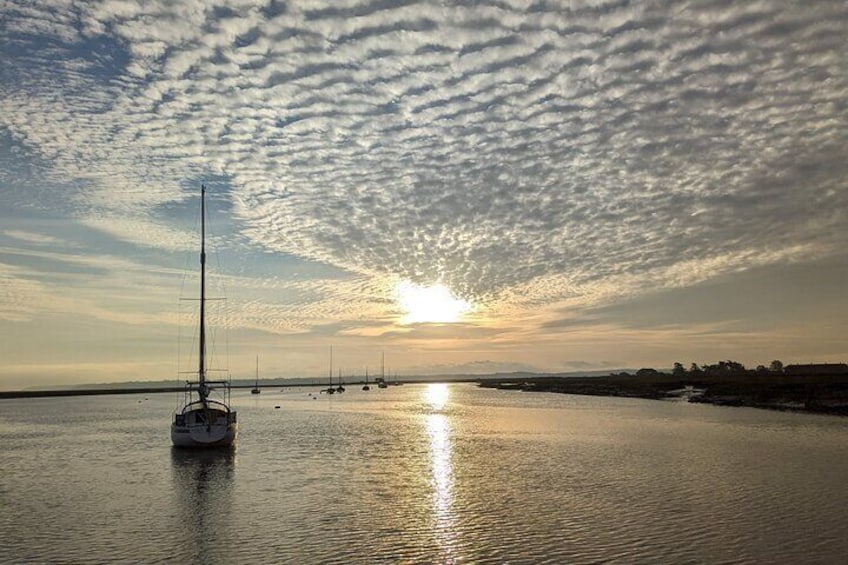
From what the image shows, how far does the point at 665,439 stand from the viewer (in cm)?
5281

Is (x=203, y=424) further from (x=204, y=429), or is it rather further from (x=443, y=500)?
(x=443, y=500)

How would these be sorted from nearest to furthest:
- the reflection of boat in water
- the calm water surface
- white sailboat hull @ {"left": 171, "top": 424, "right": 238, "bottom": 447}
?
the calm water surface
the reflection of boat in water
white sailboat hull @ {"left": 171, "top": 424, "right": 238, "bottom": 447}

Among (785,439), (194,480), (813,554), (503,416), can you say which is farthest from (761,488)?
(503,416)

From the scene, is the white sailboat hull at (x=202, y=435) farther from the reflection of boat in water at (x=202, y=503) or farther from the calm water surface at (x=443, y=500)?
the calm water surface at (x=443, y=500)

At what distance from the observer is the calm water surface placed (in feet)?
69.7

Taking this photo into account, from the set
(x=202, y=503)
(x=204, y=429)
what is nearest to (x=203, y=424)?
(x=204, y=429)

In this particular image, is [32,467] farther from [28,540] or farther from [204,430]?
[28,540]

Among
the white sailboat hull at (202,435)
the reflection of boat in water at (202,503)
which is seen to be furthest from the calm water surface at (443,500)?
the white sailboat hull at (202,435)

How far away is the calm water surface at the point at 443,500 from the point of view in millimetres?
21250

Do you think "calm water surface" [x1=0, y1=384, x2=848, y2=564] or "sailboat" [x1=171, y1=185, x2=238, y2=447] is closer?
"calm water surface" [x1=0, y1=384, x2=848, y2=564]

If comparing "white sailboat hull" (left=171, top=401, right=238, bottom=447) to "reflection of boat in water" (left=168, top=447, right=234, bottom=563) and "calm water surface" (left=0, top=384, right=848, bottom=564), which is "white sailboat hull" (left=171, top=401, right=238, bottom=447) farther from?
"calm water surface" (left=0, top=384, right=848, bottom=564)

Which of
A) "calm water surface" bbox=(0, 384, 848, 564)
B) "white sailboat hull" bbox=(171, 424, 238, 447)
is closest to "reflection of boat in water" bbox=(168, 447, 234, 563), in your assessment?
"calm water surface" bbox=(0, 384, 848, 564)

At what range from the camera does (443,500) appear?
97.7 ft

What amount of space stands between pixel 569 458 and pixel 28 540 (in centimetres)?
3071
